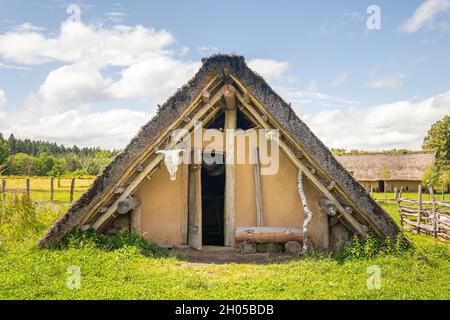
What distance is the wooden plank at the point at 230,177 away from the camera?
760cm

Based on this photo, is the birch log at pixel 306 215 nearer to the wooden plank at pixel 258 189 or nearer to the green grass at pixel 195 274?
the green grass at pixel 195 274

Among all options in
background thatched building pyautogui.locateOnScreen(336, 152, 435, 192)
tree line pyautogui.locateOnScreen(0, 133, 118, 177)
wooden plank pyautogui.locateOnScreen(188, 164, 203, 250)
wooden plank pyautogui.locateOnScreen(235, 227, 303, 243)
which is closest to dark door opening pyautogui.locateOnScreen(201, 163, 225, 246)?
wooden plank pyautogui.locateOnScreen(188, 164, 203, 250)

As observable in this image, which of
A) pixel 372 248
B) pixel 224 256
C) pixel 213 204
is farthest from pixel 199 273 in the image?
pixel 213 204

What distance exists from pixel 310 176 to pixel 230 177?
65.2 inches

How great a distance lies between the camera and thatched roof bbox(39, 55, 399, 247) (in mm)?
6539

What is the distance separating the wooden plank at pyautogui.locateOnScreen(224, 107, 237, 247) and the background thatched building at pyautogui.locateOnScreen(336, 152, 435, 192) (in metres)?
30.4

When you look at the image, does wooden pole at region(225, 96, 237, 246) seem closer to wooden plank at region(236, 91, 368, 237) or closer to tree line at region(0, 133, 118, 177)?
wooden plank at region(236, 91, 368, 237)

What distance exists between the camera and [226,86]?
7.20 meters

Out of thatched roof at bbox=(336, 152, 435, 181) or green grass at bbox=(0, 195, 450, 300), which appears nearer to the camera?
green grass at bbox=(0, 195, 450, 300)

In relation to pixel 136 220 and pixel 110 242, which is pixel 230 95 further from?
pixel 110 242
